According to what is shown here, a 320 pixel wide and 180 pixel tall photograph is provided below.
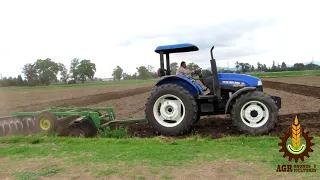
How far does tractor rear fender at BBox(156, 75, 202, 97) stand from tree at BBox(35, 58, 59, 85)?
323ft

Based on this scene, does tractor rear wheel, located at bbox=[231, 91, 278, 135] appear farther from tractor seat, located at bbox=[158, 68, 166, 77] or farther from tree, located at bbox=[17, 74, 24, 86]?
tree, located at bbox=[17, 74, 24, 86]

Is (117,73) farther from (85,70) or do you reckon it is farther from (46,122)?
(46,122)

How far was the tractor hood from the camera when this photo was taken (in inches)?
304

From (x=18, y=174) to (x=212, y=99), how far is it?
4620mm

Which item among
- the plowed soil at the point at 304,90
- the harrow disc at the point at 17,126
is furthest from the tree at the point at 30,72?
the harrow disc at the point at 17,126

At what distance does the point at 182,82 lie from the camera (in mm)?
7836

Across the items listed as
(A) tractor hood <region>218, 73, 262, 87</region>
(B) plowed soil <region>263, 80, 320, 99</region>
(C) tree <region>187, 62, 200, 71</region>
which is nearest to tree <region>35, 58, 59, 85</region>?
(B) plowed soil <region>263, 80, 320, 99</region>

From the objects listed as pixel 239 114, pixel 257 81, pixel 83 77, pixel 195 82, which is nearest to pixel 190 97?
pixel 195 82

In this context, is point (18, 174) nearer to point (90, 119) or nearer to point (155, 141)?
point (155, 141)

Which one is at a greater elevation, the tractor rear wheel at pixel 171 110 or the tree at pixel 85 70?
the tree at pixel 85 70

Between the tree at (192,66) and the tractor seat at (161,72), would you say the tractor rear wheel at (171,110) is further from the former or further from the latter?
the tree at (192,66)

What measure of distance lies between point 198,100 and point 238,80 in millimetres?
1109

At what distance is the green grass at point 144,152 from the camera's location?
197 inches

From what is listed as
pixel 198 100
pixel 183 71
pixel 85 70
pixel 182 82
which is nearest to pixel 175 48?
pixel 183 71
